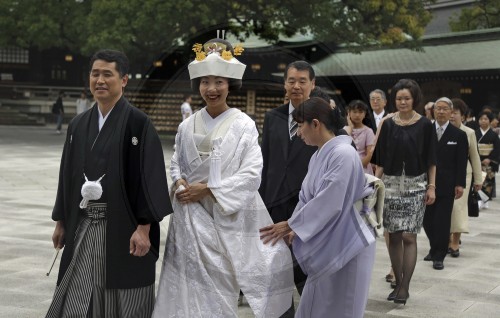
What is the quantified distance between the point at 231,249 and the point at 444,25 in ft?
101

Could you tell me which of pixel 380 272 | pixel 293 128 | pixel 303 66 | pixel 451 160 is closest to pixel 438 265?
pixel 380 272

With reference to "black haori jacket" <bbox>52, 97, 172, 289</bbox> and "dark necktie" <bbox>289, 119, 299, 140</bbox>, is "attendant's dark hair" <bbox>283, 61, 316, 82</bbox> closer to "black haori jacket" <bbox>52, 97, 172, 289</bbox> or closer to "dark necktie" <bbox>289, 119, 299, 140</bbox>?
"dark necktie" <bbox>289, 119, 299, 140</bbox>

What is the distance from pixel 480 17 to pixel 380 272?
74.7 feet

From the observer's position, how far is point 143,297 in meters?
4.30

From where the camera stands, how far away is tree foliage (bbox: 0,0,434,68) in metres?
17.7

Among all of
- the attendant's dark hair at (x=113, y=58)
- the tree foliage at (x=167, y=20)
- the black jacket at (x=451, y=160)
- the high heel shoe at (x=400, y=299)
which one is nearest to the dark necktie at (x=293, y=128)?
the attendant's dark hair at (x=113, y=58)

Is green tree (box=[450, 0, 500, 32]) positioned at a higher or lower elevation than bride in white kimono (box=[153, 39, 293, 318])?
higher

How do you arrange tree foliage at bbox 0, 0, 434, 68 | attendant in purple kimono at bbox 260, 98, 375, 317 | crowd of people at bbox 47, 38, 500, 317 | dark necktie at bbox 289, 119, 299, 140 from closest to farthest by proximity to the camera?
attendant in purple kimono at bbox 260, 98, 375, 317, crowd of people at bbox 47, 38, 500, 317, dark necktie at bbox 289, 119, 299, 140, tree foliage at bbox 0, 0, 434, 68

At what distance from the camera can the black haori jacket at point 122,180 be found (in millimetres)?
4145

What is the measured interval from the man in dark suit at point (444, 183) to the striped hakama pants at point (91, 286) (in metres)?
4.07

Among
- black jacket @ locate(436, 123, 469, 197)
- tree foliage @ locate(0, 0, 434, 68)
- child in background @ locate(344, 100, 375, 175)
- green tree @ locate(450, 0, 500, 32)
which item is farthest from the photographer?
green tree @ locate(450, 0, 500, 32)

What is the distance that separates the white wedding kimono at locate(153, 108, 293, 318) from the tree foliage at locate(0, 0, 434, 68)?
31.0 ft

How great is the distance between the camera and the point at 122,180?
4.16 meters

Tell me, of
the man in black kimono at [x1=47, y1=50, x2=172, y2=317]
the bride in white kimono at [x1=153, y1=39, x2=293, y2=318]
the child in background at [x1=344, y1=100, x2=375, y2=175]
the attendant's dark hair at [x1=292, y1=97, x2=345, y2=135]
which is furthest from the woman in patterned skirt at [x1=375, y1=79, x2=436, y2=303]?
the man in black kimono at [x1=47, y1=50, x2=172, y2=317]
